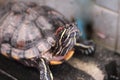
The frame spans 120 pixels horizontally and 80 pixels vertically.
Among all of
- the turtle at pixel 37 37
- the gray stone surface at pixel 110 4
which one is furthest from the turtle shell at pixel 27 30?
the gray stone surface at pixel 110 4

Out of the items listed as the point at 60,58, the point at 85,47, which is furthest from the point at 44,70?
the point at 85,47

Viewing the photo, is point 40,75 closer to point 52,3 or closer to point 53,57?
point 53,57

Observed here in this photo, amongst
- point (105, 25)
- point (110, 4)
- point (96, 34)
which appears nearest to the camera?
point (110, 4)

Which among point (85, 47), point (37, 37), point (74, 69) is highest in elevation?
point (37, 37)

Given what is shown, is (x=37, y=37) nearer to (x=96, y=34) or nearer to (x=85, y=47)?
(x=85, y=47)

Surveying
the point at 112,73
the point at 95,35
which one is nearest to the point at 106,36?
the point at 95,35

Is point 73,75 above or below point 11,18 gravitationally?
below
